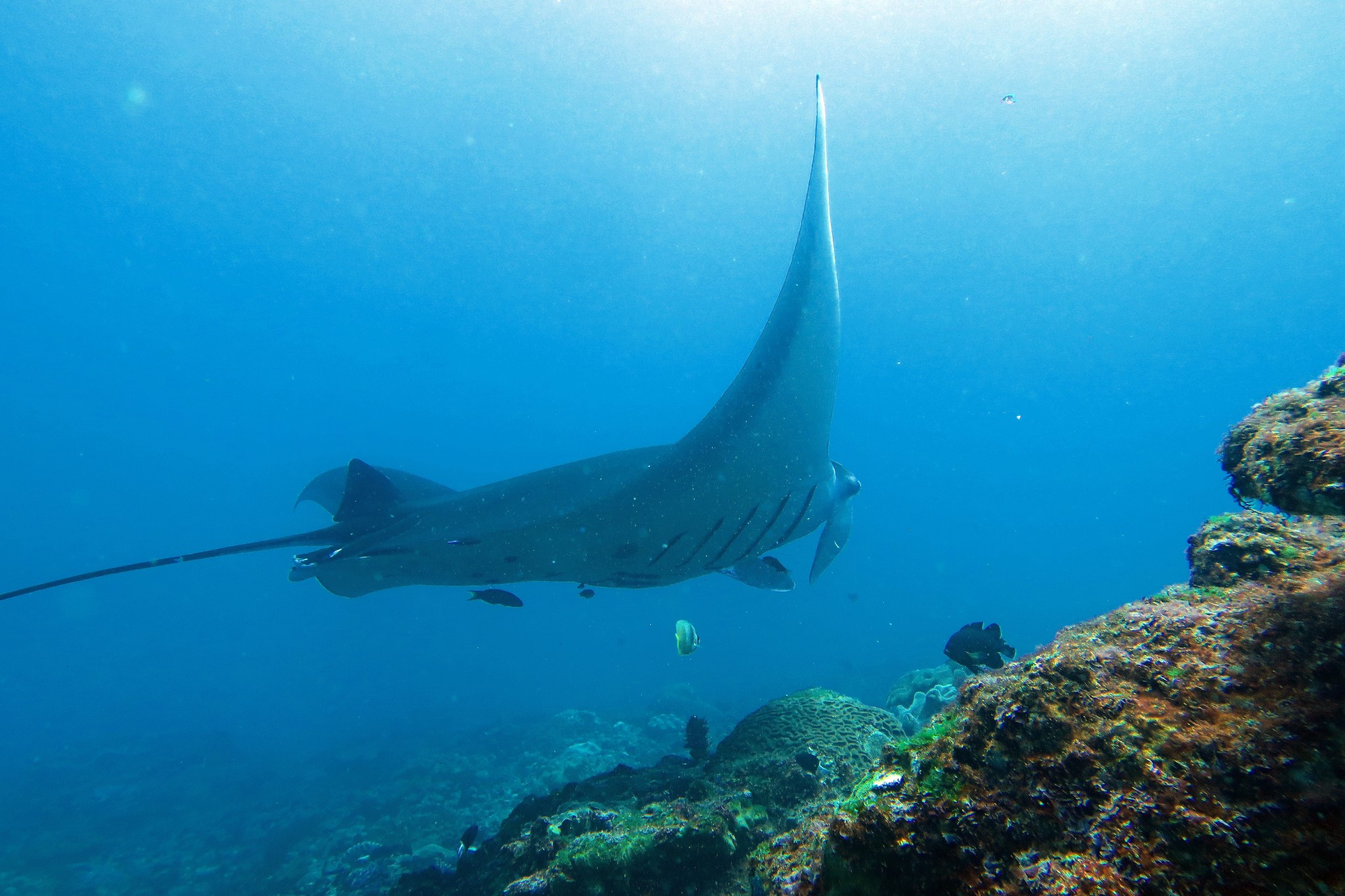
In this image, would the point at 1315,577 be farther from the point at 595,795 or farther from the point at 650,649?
the point at 650,649

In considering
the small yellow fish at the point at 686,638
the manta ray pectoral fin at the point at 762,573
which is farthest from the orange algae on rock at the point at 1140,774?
the small yellow fish at the point at 686,638

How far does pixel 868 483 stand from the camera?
286ft

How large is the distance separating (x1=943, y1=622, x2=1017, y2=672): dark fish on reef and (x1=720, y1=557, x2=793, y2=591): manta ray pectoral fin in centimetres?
157

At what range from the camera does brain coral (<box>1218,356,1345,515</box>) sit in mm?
1521

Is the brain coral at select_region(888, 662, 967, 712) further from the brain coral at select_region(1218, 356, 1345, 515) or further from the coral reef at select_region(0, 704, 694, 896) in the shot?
the brain coral at select_region(1218, 356, 1345, 515)

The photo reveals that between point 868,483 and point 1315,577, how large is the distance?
91.8m

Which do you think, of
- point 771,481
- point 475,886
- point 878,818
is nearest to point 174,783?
point 475,886

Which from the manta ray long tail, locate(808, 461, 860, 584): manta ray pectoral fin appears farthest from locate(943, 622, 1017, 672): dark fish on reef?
the manta ray long tail

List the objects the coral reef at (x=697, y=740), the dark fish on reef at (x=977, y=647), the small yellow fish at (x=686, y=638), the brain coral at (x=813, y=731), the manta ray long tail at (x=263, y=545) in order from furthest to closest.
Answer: the small yellow fish at (x=686, y=638), the coral reef at (x=697, y=740), the brain coral at (x=813, y=731), the dark fish on reef at (x=977, y=647), the manta ray long tail at (x=263, y=545)

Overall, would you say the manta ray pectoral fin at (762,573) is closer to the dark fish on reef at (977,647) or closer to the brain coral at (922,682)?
the dark fish on reef at (977,647)

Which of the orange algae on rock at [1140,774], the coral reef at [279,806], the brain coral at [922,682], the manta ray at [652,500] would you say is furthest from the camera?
the coral reef at [279,806]

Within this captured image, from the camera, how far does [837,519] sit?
514cm

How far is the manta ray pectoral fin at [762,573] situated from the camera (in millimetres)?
5090

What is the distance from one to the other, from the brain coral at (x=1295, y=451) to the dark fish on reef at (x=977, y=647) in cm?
207
